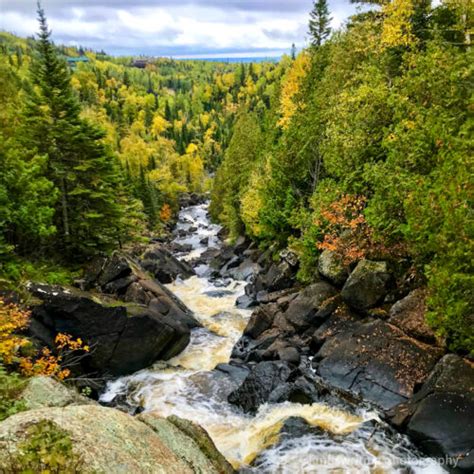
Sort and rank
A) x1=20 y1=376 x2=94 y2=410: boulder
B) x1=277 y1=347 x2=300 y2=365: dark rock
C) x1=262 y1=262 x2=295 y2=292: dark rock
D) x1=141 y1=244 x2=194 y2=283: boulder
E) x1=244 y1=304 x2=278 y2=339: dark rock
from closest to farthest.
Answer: x1=20 y1=376 x2=94 y2=410: boulder → x1=277 y1=347 x2=300 y2=365: dark rock → x1=244 y1=304 x2=278 y2=339: dark rock → x1=262 y1=262 x2=295 y2=292: dark rock → x1=141 y1=244 x2=194 y2=283: boulder

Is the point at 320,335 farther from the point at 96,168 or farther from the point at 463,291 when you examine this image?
the point at 96,168

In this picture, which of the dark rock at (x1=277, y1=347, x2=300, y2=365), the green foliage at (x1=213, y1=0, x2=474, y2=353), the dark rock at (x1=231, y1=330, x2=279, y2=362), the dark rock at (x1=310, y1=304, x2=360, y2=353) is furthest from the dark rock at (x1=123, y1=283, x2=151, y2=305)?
the green foliage at (x1=213, y1=0, x2=474, y2=353)

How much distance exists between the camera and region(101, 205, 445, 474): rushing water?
1318 cm

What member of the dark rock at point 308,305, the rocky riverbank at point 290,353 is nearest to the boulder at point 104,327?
the rocky riverbank at point 290,353

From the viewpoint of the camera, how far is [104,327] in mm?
20266

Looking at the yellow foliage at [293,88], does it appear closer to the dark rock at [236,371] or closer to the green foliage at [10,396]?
the dark rock at [236,371]

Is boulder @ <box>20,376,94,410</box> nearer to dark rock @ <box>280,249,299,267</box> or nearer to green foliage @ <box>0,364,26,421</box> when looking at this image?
green foliage @ <box>0,364,26,421</box>

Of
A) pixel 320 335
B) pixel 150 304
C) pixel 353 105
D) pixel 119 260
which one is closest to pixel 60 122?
pixel 119 260

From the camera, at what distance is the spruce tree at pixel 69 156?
76.4 ft

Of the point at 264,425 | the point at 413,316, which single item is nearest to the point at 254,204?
the point at 413,316

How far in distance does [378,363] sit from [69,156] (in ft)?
72.4

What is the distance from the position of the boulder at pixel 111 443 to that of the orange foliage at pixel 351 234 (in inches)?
610

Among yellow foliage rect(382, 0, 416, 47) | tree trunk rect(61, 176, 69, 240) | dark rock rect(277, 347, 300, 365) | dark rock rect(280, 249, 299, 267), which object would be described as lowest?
dark rock rect(277, 347, 300, 365)

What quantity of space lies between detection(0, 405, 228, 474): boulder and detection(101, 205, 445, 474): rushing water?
484 centimetres
